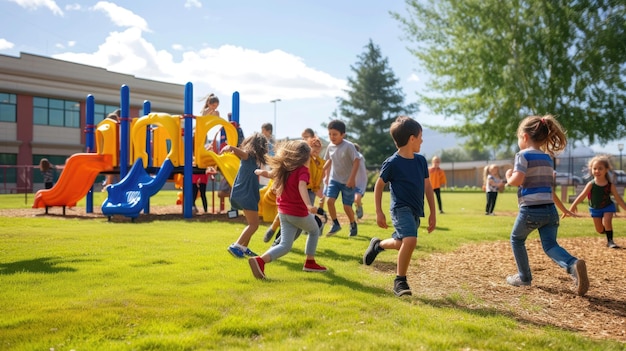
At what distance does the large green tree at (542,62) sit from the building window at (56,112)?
3347cm

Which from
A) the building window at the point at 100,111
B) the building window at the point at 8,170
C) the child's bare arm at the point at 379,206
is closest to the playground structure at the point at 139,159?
the child's bare arm at the point at 379,206

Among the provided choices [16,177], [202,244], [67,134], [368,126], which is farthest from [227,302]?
[368,126]

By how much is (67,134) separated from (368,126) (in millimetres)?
32714

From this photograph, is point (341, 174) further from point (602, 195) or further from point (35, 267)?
point (35, 267)

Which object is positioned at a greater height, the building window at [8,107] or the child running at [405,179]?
the building window at [8,107]

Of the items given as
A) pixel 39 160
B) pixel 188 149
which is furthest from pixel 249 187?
pixel 39 160

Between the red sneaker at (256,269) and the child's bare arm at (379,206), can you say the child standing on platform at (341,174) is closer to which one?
the child's bare arm at (379,206)

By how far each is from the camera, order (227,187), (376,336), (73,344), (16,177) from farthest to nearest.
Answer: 1. (16,177)
2. (227,187)
3. (376,336)
4. (73,344)

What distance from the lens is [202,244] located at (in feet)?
27.2

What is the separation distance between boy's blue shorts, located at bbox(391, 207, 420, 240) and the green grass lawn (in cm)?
59

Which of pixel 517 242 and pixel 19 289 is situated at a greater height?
pixel 517 242

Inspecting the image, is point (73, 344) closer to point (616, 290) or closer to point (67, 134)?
point (616, 290)

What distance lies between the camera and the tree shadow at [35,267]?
5.88 m

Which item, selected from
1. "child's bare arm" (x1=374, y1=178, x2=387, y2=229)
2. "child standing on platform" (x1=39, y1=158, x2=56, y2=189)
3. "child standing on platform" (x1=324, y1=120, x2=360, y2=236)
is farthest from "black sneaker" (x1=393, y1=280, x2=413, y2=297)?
"child standing on platform" (x1=39, y1=158, x2=56, y2=189)
